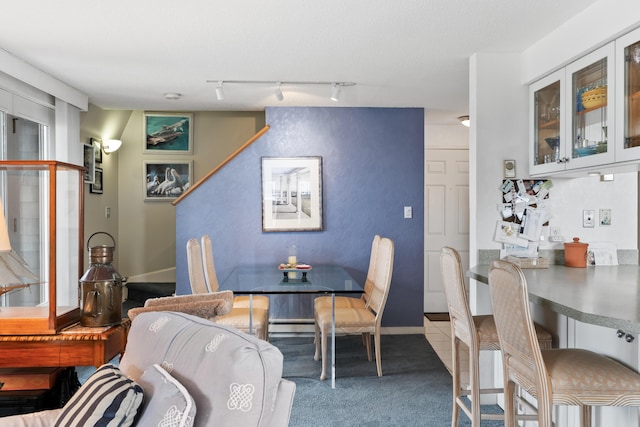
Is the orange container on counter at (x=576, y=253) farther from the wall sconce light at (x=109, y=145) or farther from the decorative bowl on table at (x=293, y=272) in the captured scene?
the wall sconce light at (x=109, y=145)

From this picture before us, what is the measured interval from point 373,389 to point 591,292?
178cm

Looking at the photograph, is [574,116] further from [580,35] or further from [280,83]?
[280,83]

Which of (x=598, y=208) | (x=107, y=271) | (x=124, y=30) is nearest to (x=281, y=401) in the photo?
(x=107, y=271)

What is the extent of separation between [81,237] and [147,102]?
2712mm

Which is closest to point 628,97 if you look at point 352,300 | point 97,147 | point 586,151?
point 586,151

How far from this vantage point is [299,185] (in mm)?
4945

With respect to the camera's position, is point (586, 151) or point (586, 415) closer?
point (586, 415)

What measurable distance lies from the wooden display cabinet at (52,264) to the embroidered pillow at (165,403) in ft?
2.87

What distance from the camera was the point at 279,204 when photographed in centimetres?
496

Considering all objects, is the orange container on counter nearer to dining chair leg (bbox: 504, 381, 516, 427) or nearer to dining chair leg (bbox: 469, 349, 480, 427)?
dining chair leg (bbox: 469, 349, 480, 427)

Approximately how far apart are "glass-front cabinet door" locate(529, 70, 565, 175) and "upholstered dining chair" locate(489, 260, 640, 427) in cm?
131

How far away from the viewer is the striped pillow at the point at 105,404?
4.21 ft

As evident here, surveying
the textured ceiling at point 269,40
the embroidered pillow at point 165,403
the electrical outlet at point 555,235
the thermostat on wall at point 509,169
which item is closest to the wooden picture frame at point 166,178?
the textured ceiling at point 269,40

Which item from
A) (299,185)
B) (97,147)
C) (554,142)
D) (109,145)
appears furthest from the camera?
(109,145)
